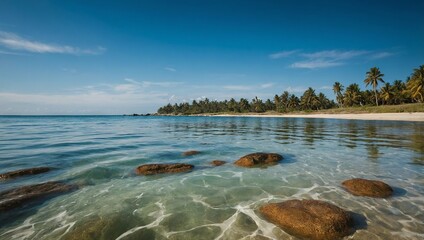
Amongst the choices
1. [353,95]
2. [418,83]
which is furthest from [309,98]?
[418,83]

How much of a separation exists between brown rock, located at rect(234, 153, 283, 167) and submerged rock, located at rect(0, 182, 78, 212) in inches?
330

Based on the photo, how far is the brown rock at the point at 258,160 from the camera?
41.0ft

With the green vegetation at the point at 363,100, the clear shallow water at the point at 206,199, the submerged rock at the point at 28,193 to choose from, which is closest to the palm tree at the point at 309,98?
the green vegetation at the point at 363,100

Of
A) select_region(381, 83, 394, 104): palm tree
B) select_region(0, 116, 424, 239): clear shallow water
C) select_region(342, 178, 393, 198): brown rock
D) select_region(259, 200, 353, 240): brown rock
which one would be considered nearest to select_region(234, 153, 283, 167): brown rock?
select_region(0, 116, 424, 239): clear shallow water

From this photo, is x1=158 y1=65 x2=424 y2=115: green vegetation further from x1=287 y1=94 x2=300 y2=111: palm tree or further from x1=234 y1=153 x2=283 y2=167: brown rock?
x1=234 y1=153 x2=283 y2=167: brown rock

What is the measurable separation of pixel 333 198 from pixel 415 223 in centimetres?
216

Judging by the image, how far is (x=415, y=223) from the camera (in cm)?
585

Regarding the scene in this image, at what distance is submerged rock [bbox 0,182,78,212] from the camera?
7529 mm

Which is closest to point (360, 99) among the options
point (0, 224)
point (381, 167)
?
point (381, 167)

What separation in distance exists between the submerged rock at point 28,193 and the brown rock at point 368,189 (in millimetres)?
11278

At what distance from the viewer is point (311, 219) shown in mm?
5691

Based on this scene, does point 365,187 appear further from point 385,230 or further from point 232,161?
point 232,161

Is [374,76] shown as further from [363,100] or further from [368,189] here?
[368,189]

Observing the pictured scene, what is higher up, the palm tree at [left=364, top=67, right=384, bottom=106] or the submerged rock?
the palm tree at [left=364, top=67, right=384, bottom=106]
